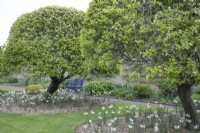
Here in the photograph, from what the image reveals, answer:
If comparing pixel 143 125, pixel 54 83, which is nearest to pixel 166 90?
pixel 54 83

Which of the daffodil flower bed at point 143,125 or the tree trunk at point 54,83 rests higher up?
the tree trunk at point 54,83

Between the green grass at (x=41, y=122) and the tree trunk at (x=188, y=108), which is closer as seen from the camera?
the tree trunk at (x=188, y=108)

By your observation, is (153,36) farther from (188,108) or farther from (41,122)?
(41,122)

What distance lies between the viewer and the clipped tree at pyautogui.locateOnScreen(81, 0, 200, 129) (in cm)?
631

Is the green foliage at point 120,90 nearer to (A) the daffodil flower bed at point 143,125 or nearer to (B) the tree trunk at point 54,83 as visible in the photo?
(B) the tree trunk at point 54,83

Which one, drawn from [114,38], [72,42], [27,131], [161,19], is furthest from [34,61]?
[161,19]

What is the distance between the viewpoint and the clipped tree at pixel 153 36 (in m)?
6.31

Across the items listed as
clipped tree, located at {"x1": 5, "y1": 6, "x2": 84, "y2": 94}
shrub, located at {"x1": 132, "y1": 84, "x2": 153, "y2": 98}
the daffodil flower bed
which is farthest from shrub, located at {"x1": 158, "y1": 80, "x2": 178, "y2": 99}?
the daffodil flower bed

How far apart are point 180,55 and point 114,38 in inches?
67.9

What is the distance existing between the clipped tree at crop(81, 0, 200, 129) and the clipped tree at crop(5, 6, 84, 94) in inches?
152

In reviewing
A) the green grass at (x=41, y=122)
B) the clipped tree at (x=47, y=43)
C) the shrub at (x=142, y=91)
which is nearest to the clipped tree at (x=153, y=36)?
the green grass at (x=41, y=122)

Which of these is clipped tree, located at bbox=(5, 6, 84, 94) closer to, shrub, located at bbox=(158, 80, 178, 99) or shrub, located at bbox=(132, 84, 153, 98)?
shrub, located at bbox=(132, 84, 153, 98)

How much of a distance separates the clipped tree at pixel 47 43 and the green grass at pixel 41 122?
1.72 meters

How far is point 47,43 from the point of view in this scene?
1209 centimetres
